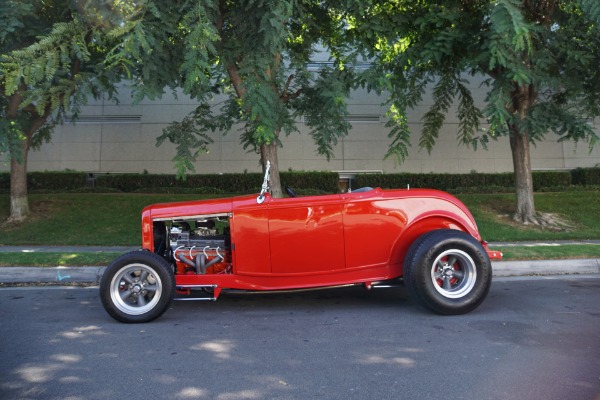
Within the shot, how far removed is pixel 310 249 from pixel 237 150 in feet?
44.1

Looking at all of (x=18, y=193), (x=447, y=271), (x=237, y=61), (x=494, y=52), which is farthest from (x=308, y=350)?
(x=18, y=193)

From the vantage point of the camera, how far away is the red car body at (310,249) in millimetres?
5699

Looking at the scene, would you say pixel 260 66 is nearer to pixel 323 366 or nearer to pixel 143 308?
pixel 143 308

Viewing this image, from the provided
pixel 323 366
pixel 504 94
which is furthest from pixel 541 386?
pixel 504 94

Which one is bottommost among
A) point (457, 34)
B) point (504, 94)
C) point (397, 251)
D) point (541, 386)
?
point (541, 386)

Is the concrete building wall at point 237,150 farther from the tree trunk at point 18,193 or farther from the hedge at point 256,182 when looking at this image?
the tree trunk at point 18,193

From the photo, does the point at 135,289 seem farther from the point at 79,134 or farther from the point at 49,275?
the point at 79,134

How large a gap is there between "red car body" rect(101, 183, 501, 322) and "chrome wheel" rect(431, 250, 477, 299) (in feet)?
0.04

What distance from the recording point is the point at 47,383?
393cm

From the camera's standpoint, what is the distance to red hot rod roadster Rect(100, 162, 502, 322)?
5.64m

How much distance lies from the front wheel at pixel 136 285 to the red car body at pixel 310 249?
1 cm

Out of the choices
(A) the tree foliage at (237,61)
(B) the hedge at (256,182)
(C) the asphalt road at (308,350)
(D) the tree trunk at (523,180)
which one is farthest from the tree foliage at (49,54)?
(D) the tree trunk at (523,180)

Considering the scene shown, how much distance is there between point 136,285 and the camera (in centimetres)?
571

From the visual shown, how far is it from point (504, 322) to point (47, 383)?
4.47 metres
